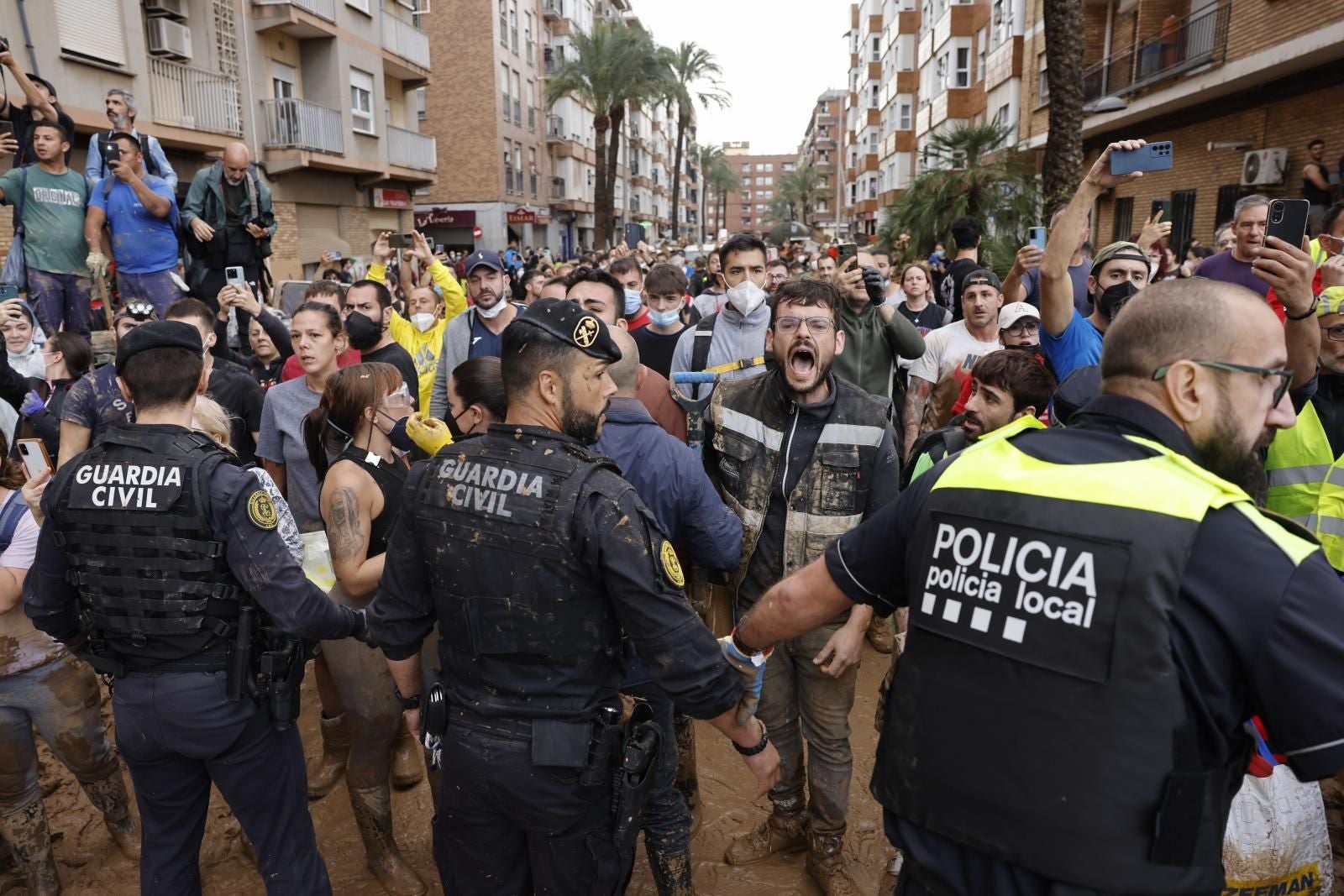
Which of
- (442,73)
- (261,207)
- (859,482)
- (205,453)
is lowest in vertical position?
(859,482)

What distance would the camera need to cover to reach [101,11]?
13.9 meters

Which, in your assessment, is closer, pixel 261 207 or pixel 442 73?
pixel 261 207

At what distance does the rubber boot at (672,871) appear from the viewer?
3010 millimetres

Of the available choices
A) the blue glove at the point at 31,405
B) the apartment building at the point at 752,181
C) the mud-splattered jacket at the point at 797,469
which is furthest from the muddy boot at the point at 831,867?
the apartment building at the point at 752,181

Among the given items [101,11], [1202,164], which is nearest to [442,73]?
[101,11]

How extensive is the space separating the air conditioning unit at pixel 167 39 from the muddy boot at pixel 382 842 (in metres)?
16.7

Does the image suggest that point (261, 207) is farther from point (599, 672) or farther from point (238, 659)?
point (599, 672)

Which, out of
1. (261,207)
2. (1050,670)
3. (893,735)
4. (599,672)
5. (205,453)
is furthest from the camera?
(261,207)

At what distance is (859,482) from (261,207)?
6.84 meters

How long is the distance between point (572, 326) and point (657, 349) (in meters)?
3.55

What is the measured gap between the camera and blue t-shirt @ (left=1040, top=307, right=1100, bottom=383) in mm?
3986

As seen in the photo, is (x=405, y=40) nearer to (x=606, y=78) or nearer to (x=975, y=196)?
(x=606, y=78)

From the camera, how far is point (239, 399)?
481 centimetres

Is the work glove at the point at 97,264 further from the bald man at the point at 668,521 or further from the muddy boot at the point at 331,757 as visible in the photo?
the bald man at the point at 668,521
